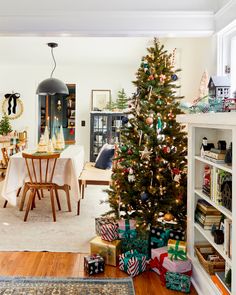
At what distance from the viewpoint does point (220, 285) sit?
195cm

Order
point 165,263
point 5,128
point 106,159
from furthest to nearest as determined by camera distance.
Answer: point 5,128
point 106,159
point 165,263

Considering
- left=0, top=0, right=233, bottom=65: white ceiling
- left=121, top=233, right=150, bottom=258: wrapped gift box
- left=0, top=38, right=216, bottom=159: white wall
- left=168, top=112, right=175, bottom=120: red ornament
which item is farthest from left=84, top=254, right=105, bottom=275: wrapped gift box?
left=0, top=38, right=216, bottom=159: white wall

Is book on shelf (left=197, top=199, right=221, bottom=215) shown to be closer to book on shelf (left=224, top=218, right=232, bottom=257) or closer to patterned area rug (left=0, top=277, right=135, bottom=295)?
book on shelf (left=224, top=218, right=232, bottom=257)

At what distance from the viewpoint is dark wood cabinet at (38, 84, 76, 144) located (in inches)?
303

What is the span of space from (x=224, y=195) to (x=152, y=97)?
4.14ft

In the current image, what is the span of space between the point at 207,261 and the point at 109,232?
0.91m

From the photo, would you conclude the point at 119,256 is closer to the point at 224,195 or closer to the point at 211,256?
the point at 211,256

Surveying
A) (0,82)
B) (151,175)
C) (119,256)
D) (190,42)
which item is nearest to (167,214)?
(151,175)

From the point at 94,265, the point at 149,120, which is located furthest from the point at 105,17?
the point at 94,265

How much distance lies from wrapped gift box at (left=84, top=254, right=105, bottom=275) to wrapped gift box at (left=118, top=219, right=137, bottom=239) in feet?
1.17

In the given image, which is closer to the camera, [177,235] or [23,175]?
[177,235]

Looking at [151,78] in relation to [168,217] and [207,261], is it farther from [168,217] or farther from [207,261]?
[207,261]

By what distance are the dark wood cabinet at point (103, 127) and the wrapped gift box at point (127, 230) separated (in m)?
4.36

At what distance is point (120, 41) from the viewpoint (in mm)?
5090
